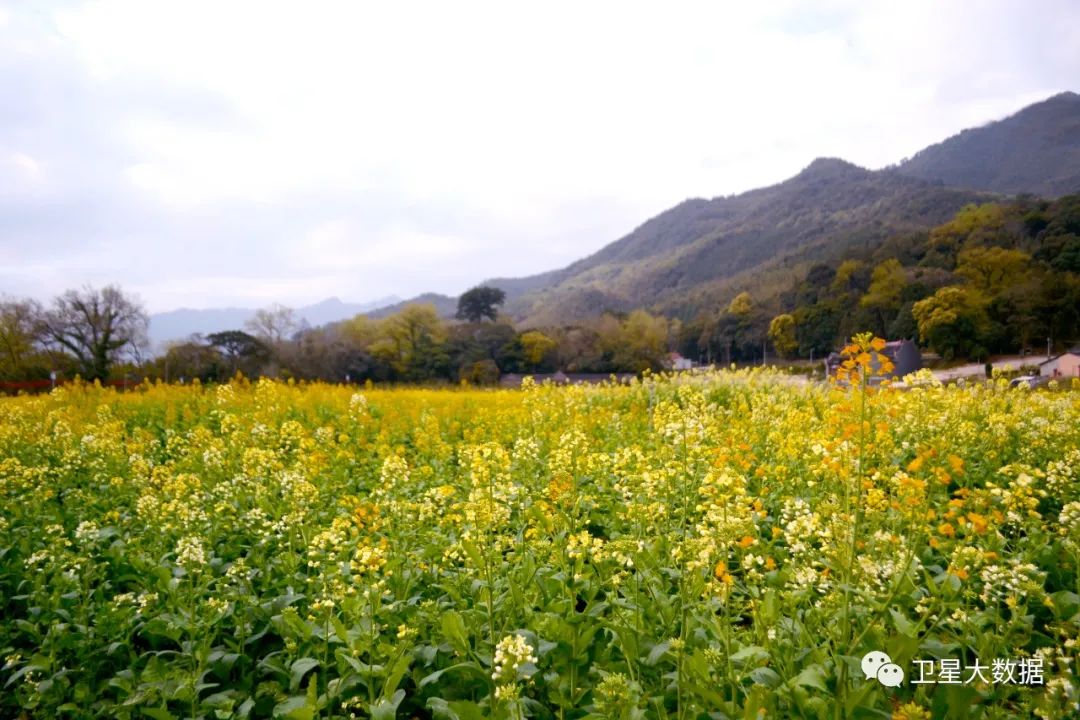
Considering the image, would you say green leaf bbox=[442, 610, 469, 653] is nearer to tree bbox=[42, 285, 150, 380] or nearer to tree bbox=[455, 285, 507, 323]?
tree bbox=[42, 285, 150, 380]

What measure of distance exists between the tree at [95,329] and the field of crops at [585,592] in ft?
86.9

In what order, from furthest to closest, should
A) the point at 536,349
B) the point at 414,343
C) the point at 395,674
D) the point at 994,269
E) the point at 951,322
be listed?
the point at 414,343 < the point at 536,349 < the point at 994,269 < the point at 951,322 < the point at 395,674

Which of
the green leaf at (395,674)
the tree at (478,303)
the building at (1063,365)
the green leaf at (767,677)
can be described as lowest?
the building at (1063,365)

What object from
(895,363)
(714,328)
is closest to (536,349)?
(714,328)

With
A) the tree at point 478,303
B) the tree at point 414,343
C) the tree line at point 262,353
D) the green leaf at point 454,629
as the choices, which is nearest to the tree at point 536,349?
the tree line at point 262,353

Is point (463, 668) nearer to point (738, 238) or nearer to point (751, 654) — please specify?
point (751, 654)

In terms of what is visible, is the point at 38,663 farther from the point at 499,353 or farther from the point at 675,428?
the point at 499,353

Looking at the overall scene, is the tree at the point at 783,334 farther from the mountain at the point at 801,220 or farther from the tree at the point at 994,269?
the mountain at the point at 801,220

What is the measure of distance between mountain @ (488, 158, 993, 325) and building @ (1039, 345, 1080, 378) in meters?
10.5

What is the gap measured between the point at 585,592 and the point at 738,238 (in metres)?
85.7

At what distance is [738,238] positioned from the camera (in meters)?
80.6

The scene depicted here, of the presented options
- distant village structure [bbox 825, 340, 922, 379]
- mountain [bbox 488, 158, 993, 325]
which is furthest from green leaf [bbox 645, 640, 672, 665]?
mountain [bbox 488, 158, 993, 325]

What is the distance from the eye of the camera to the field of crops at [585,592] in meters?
1.79

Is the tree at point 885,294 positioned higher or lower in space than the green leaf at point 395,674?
higher
